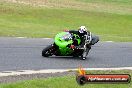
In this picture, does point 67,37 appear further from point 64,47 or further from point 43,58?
point 43,58

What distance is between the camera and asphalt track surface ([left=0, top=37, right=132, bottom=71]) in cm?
1288

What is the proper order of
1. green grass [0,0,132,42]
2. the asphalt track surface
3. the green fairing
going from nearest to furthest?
the asphalt track surface
the green fairing
green grass [0,0,132,42]

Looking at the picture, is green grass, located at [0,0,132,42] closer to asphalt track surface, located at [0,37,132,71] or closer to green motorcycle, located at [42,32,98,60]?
asphalt track surface, located at [0,37,132,71]

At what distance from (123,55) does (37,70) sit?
18.6 ft

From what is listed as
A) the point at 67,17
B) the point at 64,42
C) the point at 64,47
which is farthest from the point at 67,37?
the point at 67,17

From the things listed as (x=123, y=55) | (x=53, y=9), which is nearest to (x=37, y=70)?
(x=123, y=55)

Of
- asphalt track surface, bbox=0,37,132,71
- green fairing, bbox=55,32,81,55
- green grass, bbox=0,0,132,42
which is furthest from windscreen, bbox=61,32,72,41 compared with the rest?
green grass, bbox=0,0,132,42

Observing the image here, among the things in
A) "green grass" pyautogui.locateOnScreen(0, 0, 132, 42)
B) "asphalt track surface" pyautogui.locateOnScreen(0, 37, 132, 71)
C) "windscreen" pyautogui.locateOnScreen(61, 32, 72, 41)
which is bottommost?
"green grass" pyautogui.locateOnScreen(0, 0, 132, 42)

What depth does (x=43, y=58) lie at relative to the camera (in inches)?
564

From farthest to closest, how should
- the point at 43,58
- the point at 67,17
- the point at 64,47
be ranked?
the point at 67,17 < the point at 64,47 < the point at 43,58

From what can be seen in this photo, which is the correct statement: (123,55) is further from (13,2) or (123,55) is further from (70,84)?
(13,2)

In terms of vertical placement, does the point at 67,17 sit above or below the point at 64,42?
below

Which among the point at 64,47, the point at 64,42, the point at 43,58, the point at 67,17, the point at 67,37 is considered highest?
the point at 67,37

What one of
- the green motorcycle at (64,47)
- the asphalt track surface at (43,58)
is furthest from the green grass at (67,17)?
the green motorcycle at (64,47)
